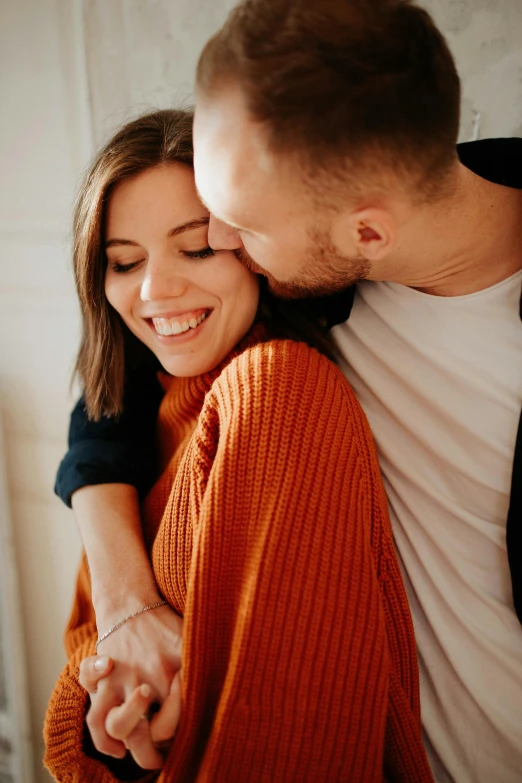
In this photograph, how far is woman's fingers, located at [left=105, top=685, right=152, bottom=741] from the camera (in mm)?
820

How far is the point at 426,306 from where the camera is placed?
3.27ft

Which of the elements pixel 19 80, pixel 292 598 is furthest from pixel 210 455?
pixel 19 80

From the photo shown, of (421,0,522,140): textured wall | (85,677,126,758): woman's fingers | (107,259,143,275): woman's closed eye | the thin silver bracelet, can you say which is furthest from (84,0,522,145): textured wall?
(85,677,126,758): woman's fingers

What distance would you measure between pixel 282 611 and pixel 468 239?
24.4 inches

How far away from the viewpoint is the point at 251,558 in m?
0.80

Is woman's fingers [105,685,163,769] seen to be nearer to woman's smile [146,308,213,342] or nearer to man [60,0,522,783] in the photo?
man [60,0,522,783]

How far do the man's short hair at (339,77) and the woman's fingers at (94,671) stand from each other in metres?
0.77

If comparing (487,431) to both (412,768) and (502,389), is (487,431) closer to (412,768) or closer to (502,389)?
(502,389)

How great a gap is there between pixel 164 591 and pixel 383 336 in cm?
57

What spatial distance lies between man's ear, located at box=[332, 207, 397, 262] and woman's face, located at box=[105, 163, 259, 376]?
231 millimetres

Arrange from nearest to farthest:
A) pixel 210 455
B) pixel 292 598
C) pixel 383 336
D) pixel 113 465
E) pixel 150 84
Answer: pixel 292 598 → pixel 210 455 → pixel 383 336 → pixel 113 465 → pixel 150 84

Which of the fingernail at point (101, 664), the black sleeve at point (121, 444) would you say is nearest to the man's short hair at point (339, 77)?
the black sleeve at point (121, 444)

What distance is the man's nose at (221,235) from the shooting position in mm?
980

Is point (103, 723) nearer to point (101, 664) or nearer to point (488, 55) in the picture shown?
point (101, 664)
